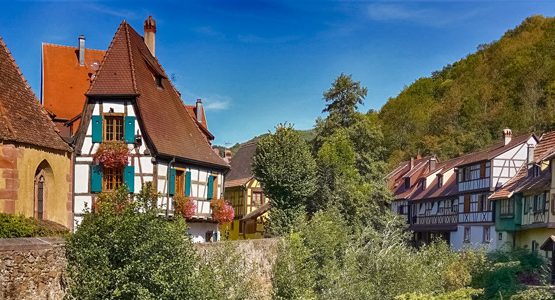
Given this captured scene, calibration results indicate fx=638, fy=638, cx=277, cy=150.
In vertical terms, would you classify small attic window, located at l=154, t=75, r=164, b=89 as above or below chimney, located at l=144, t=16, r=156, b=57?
below

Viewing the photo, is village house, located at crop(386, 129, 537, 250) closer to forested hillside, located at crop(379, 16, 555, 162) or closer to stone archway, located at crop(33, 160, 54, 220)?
forested hillside, located at crop(379, 16, 555, 162)

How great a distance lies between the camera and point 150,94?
25891 millimetres

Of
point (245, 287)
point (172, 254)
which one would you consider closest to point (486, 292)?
point (245, 287)

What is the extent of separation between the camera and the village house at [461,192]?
3912 centimetres

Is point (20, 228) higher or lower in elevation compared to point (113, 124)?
lower

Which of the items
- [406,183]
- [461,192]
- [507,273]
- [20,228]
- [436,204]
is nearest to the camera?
[20,228]

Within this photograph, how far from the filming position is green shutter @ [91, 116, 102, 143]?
24.1 m

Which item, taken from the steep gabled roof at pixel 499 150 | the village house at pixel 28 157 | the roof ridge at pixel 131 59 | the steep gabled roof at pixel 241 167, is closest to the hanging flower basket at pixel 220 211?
the roof ridge at pixel 131 59

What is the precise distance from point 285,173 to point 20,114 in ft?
39.2

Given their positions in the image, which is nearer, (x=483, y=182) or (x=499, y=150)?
(x=499, y=150)

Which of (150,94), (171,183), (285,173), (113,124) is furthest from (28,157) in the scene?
(285,173)

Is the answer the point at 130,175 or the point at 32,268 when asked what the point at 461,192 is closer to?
the point at 130,175

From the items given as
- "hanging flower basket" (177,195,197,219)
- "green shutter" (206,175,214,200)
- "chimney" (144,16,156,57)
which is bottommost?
"hanging flower basket" (177,195,197,219)

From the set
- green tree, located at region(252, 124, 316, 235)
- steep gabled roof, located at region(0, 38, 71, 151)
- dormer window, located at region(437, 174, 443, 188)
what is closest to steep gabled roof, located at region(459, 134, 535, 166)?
dormer window, located at region(437, 174, 443, 188)
